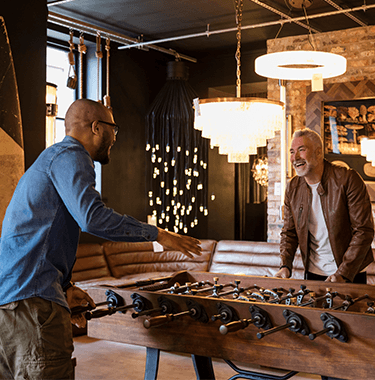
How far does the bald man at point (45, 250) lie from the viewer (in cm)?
193

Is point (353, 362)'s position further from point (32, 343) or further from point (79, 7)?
point (79, 7)

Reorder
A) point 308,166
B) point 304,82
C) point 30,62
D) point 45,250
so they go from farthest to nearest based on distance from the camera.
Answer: point 304,82 < point 308,166 < point 30,62 < point 45,250

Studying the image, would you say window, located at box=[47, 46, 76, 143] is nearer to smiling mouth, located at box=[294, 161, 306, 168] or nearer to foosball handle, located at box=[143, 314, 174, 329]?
smiling mouth, located at box=[294, 161, 306, 168]

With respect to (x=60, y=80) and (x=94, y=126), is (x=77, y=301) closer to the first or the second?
(x=94, y=126)

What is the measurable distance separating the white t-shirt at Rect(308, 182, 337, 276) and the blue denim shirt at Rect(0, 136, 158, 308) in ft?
5.74

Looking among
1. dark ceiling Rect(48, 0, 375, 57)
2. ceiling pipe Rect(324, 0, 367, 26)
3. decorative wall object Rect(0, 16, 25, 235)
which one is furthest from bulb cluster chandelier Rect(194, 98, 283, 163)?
ceiling pipe Rect(324, 0, 367, 26)

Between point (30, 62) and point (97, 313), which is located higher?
point (30, 62)

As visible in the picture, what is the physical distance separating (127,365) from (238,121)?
2.25m

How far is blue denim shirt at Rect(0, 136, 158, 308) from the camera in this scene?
1.93 m

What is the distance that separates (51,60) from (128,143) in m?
1.54

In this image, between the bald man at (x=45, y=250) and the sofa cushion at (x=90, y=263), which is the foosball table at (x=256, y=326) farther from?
the sofa cushion at (x=90, y=263)

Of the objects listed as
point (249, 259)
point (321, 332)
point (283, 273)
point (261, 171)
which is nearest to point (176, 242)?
point (321, 332)

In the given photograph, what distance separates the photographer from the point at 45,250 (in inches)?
76.9

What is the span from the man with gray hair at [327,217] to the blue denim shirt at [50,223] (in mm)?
1729
